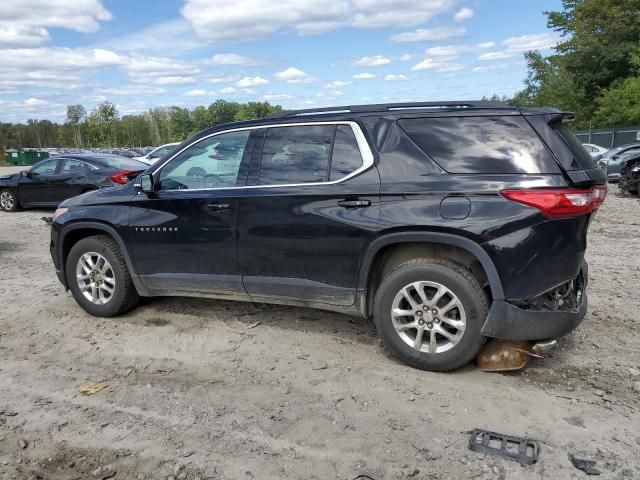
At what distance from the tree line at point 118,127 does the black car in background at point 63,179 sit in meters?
62.4

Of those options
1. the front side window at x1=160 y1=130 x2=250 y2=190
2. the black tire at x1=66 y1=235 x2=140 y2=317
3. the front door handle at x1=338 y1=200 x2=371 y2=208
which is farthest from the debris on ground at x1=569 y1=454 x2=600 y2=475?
the black tire at x1=66 y1=235 x2=140 y2=317

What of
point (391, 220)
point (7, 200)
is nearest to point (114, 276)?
point (391, 220)

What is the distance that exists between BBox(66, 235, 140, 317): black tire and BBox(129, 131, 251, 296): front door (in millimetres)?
234

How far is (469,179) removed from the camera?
12.0ft

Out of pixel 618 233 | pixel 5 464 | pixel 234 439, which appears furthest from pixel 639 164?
pixel 5 464

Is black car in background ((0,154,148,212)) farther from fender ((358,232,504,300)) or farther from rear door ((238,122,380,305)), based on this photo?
fender ((358,232,504,300))

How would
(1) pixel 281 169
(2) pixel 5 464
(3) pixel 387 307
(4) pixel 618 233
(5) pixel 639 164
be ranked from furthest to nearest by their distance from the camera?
(5) pixel 639 164, (4) pixel 618 233, (1) pixel 281 169, (3) pixel 387 307, (2) pixel 5 464

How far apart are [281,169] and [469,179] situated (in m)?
1.49

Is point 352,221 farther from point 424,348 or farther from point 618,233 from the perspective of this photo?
point 618,233

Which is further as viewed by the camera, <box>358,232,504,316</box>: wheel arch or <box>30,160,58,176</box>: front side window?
<box>30,160,58,176</box>: front side window

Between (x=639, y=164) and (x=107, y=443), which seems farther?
(x=639, y=164)

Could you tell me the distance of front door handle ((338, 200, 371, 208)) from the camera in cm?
394

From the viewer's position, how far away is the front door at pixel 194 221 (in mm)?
4512

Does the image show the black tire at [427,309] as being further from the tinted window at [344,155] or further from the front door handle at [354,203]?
the tinted window at [344,155]
